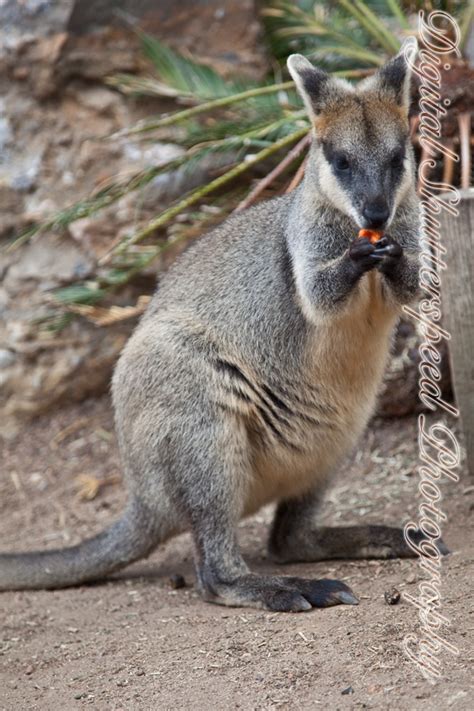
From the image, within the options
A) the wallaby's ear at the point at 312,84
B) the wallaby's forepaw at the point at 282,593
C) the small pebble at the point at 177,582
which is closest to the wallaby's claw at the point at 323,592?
the wallaby's forepaw at the point at 282,593

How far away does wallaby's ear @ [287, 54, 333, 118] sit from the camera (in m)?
4.58

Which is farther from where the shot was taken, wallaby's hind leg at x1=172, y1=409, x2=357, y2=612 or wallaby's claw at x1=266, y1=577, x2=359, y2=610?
wallaby's hind leg at x1=172, y1=409, x2=357, y2=612

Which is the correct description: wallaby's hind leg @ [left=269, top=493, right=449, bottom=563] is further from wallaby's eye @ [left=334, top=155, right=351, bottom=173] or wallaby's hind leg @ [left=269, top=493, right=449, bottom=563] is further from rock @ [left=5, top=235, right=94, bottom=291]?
rock @ [left=5, top=235, right=94, bottom=291]

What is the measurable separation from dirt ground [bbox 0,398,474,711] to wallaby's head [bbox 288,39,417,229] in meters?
1.71

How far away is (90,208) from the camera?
6859mm

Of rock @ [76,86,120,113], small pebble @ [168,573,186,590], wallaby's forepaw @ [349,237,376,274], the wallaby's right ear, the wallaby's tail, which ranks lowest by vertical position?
small pebble @ [168,573,186,590]

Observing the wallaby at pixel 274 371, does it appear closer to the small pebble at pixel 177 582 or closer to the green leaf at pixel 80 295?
the small pebble at pixel 177 582

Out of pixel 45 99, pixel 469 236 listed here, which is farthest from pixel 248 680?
pixel 45 99

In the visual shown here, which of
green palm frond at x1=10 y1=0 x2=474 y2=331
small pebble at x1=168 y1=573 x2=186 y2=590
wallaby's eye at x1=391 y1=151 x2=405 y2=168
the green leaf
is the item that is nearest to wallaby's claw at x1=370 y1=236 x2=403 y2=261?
wallaby's eye at x1=391 y1=151 x2=405 y2=168

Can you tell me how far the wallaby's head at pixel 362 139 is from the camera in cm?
418

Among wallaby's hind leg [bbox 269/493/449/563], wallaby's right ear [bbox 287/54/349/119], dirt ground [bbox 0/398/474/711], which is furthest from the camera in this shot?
wallaby's hind leg [bbox 269/493/449/563]

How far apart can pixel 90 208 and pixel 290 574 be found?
3023 millimetres

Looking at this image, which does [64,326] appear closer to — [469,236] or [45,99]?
[45,99]

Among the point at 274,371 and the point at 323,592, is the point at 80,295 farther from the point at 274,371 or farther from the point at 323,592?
the point at 323,592
